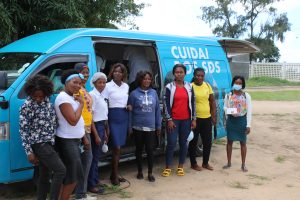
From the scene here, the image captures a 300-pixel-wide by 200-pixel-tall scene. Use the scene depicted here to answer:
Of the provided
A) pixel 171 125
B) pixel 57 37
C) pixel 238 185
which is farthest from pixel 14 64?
pixel 238 185

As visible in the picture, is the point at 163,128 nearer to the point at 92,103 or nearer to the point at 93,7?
the point at 92,103

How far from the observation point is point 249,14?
142ft

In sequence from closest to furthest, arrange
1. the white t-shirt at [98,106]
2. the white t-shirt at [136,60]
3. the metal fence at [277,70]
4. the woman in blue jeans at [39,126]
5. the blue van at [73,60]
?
the woman in blue jeans at [39,126], the blue van at [73,60], the white t-shirt at [98,106], the white t-shirt at [136,60], the metal fence at [277,70]

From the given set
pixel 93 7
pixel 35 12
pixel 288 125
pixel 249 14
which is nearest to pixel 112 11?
pixel 93 7

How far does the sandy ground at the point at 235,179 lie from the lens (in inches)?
219

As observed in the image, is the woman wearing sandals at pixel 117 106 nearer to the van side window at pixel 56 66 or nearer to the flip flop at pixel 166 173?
the van side window at pixel 56 66

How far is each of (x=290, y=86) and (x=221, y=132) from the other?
1125 inches

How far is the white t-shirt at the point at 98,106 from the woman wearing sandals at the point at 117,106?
0.26 meters

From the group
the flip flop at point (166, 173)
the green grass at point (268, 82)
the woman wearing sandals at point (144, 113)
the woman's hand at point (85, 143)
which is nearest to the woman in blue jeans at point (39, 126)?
the woman's hand at point (85, 143)

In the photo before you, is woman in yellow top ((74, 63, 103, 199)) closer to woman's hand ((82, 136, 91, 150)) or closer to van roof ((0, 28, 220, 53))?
woman's hand ((82, 136, 91, 150))

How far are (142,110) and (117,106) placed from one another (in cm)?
43

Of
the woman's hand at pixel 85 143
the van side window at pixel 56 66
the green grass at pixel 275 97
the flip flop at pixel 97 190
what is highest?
the van side window at pixel 56 66

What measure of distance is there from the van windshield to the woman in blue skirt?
1.08m

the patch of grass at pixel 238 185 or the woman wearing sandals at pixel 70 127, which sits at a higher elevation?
the woman wearing sandals at pixel 70 127
